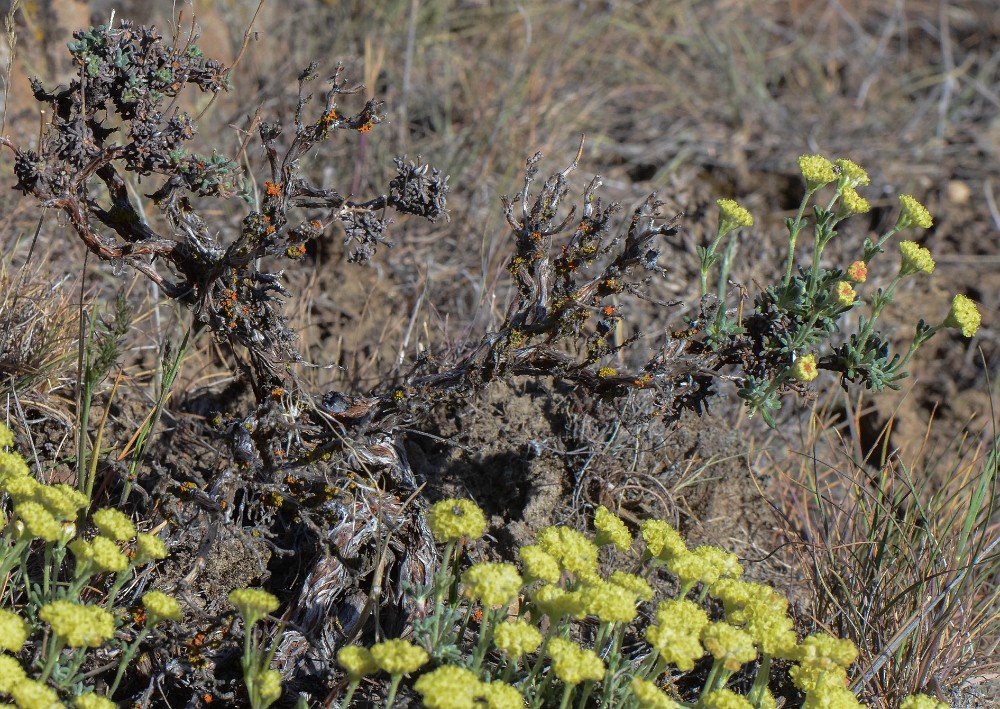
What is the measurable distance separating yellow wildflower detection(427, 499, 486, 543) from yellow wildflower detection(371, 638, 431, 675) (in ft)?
0.83

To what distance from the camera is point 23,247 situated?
3527 mm

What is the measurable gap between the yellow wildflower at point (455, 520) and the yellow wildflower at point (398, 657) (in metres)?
0.25

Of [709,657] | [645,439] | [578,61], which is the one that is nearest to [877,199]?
[578,61]

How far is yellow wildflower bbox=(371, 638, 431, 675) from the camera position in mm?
1673

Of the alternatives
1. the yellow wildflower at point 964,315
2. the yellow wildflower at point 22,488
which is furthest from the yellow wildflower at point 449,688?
the yellow wildflower at point 964,315

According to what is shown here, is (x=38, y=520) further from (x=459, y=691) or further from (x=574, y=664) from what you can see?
(x=574, y=664)

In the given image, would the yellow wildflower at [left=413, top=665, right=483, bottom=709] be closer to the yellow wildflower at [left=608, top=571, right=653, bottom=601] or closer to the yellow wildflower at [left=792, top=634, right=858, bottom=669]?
the yellow wildflower at [left=608, top=571, right=653, bottom=601]

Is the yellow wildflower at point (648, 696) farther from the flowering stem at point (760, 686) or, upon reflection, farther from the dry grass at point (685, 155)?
the dry grass at point (685, 155)

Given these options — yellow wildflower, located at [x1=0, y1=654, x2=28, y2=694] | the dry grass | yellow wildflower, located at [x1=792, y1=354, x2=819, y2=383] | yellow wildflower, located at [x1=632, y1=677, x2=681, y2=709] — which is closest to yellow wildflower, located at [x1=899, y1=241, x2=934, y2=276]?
yellow wildflower, located at [x1=792, y1=354, x2=819, y2=383]

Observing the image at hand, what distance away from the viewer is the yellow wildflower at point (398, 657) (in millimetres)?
1673

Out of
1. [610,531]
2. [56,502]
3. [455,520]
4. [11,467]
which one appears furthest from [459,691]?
[11,467]

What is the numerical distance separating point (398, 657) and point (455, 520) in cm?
30

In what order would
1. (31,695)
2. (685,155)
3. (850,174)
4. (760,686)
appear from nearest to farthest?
1. (31,695)
2. (760,686)
3. (850,174)
4. (685,155)

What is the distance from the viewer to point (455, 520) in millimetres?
1866
